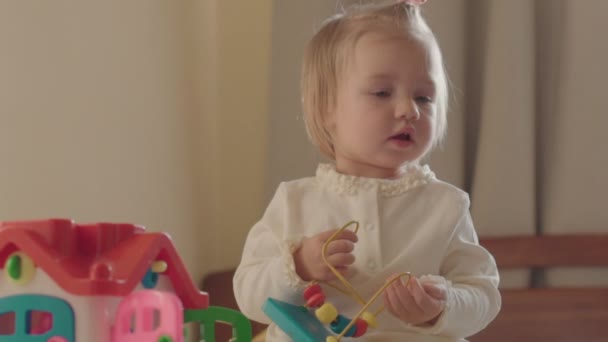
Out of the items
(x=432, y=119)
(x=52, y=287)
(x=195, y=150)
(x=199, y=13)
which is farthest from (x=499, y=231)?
(x=52, y=287)

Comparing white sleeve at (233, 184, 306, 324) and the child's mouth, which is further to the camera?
the child's mouth

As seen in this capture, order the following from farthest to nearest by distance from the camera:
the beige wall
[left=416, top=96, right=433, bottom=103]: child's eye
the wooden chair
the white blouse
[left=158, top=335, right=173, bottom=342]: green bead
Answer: the wooden chair < the beige wall < [left=416, top=96, right=433, bottom=103]: child's eye < the white blouse < [left=158, top=335, right=173, bottom=342]: green bead

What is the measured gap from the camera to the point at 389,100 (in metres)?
1.02

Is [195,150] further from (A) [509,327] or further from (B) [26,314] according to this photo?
(B) [26,314]

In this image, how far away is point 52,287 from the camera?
0.67m

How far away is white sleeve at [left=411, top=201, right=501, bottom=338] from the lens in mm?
919

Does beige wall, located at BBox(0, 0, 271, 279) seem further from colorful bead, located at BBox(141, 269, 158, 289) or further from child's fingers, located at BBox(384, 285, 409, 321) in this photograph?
child's fingers, located at BBox(384, 285, 409, 321)

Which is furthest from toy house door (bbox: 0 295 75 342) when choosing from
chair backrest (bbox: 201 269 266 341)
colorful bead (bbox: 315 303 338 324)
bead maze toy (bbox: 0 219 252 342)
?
chair backrest (bbox: 201 269 266 341)

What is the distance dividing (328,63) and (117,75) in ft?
1.56

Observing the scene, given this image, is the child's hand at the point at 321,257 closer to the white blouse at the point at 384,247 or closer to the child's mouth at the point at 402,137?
the white blouse at the point at 384,247

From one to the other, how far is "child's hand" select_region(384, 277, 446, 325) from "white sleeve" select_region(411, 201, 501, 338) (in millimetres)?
36

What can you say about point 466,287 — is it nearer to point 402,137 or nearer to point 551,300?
point 402,137

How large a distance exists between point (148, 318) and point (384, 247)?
1.26 ft

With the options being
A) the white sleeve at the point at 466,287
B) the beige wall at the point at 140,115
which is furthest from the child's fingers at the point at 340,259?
the beige wall at the point at 140,115
